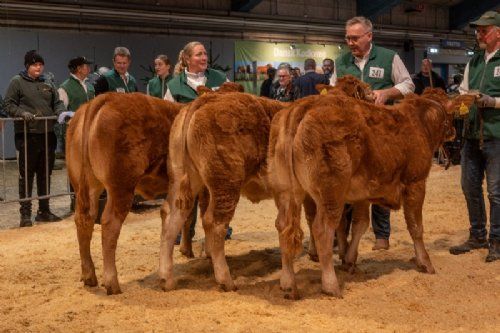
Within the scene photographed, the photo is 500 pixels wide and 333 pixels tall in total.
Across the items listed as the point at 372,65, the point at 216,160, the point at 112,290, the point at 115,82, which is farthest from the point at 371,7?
the point at 112,290

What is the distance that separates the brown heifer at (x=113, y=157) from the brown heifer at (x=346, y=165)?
1.05 meters

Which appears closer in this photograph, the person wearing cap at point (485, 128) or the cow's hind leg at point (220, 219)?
the cow's hind leg at point (220, 219)

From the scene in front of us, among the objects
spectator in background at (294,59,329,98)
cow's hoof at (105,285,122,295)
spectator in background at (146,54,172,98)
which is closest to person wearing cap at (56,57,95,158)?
spectator in background at (146,54,172,98)

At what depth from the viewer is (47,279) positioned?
5633mm


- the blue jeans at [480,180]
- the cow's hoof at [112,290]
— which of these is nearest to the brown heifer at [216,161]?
the cow's hoof at [112,290]

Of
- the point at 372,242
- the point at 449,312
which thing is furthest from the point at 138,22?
the point at 449,312

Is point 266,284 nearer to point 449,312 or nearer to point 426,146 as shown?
point 449,312

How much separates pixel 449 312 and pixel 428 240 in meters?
2.56

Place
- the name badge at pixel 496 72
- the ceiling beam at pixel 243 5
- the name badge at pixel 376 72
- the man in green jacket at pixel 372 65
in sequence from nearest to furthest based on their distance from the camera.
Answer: the name badge at pixel 496 72 < the man in green jacket at pixel 372 65 < the name badge at pixel 376 72 < the ceiling beam at pixel 243 5

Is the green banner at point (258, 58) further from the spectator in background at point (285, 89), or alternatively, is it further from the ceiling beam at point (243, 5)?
the spectator in background at point (285, 89)

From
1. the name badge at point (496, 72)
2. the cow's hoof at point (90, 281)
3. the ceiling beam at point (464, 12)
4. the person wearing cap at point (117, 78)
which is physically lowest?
the cow's hoof at point (90, 281)

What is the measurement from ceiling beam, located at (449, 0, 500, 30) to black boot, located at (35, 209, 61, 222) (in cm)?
2114

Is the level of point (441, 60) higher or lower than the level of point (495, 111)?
higher

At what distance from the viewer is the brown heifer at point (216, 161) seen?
4.97 m
